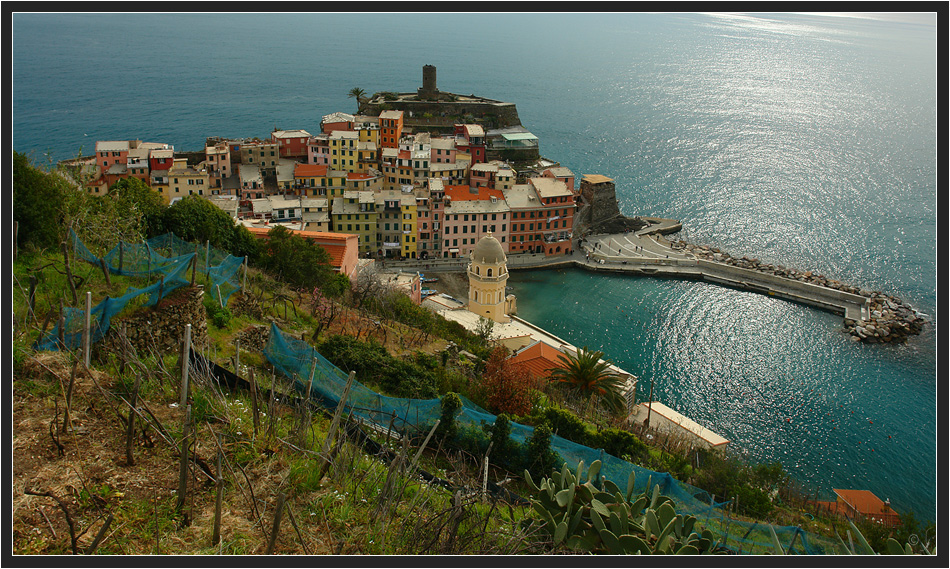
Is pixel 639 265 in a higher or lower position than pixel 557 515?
lower

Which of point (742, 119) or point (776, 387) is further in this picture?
point (742, 119)

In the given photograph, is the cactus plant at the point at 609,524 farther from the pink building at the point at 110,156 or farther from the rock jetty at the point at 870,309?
the pink building at the point at 110,156

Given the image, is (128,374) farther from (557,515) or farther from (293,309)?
(293,309)

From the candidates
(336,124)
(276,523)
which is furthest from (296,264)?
(336,124)

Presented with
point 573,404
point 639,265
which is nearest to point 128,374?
point 573,404

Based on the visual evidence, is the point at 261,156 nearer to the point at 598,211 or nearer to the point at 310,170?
the point at 310,170

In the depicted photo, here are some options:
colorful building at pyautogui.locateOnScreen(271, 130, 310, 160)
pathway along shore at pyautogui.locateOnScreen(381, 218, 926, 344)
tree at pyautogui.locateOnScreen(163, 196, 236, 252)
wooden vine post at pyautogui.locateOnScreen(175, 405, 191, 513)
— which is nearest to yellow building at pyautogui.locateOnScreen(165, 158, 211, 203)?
colorful building at pyautogui.locateOnScreen(271, 130, 310, 160)

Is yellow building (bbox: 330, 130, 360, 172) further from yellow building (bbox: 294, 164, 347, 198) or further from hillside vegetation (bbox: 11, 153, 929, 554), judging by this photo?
hillside vegetation (bbox: 11, 153, 929, 554)
